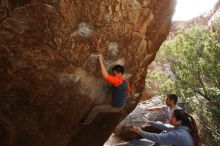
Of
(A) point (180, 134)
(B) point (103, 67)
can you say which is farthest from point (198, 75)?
(A) point (180, 134)

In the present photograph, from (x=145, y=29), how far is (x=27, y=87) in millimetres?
4241

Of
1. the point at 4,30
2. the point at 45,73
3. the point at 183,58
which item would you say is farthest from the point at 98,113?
the point at 183,58

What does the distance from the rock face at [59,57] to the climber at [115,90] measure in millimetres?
290

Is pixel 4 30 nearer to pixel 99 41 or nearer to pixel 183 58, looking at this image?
pixel 99 41

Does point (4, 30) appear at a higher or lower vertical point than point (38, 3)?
lower

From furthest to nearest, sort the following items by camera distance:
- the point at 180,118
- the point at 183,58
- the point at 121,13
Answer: the point at 183,58, the point at 121,13, the point at 180,118

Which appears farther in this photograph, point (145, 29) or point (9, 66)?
point (145, 29)

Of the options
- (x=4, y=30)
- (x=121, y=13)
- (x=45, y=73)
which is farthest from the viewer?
(x=121, y=13)

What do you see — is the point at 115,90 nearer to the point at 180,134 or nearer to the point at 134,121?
the point at 180,134

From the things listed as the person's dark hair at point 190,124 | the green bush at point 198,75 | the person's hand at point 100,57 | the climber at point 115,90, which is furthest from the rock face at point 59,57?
the green bush at point 198,75

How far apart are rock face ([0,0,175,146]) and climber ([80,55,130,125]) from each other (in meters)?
0.29

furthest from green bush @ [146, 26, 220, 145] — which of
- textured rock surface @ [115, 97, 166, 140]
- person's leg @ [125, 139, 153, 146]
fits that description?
person's leg @ [125, 139, 153, 146]

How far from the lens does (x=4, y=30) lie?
8.91m

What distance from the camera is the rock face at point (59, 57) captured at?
9.11 metres
